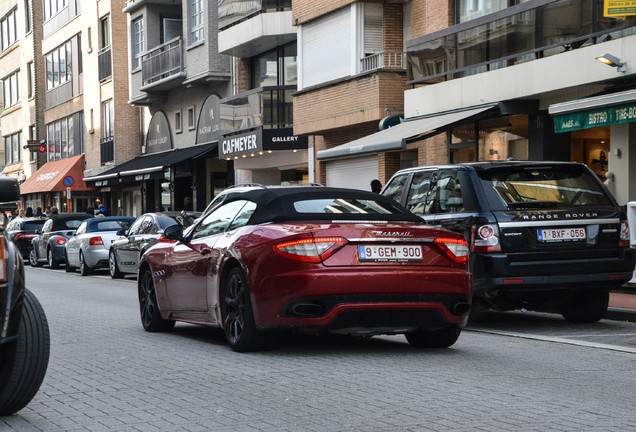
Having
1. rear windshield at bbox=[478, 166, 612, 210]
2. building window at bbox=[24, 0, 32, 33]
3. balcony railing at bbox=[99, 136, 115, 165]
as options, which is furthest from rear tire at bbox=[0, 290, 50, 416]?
building window at bbox=[24, 0, 32, 33]

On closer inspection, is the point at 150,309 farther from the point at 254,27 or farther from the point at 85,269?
the point at 254,27

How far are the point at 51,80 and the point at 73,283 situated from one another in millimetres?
39217

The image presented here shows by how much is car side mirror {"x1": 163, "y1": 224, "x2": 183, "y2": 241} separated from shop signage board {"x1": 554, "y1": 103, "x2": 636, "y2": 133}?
26.6ft

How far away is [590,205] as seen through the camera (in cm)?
1126

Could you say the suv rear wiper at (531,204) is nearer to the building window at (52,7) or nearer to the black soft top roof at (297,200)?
the black soft top roof at (297,200)

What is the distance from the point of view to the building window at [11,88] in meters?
67.6

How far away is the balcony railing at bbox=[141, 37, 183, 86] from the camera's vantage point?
129 ft

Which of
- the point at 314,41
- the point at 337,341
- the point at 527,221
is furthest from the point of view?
the point at 314,41

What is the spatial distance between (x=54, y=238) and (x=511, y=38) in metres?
14.7

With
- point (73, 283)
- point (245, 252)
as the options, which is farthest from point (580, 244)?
point (73, 283)

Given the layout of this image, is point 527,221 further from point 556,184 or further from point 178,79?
point 178,79

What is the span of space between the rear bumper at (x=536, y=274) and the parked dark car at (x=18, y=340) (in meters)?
5.61

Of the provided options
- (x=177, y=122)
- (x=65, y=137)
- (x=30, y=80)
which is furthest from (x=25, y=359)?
(x=30, y=80)

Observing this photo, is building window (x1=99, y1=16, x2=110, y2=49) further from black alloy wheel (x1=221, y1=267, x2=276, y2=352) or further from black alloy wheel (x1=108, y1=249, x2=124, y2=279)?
black alloy wheel (x1=221, y1=267, x2=276, y2=352)
